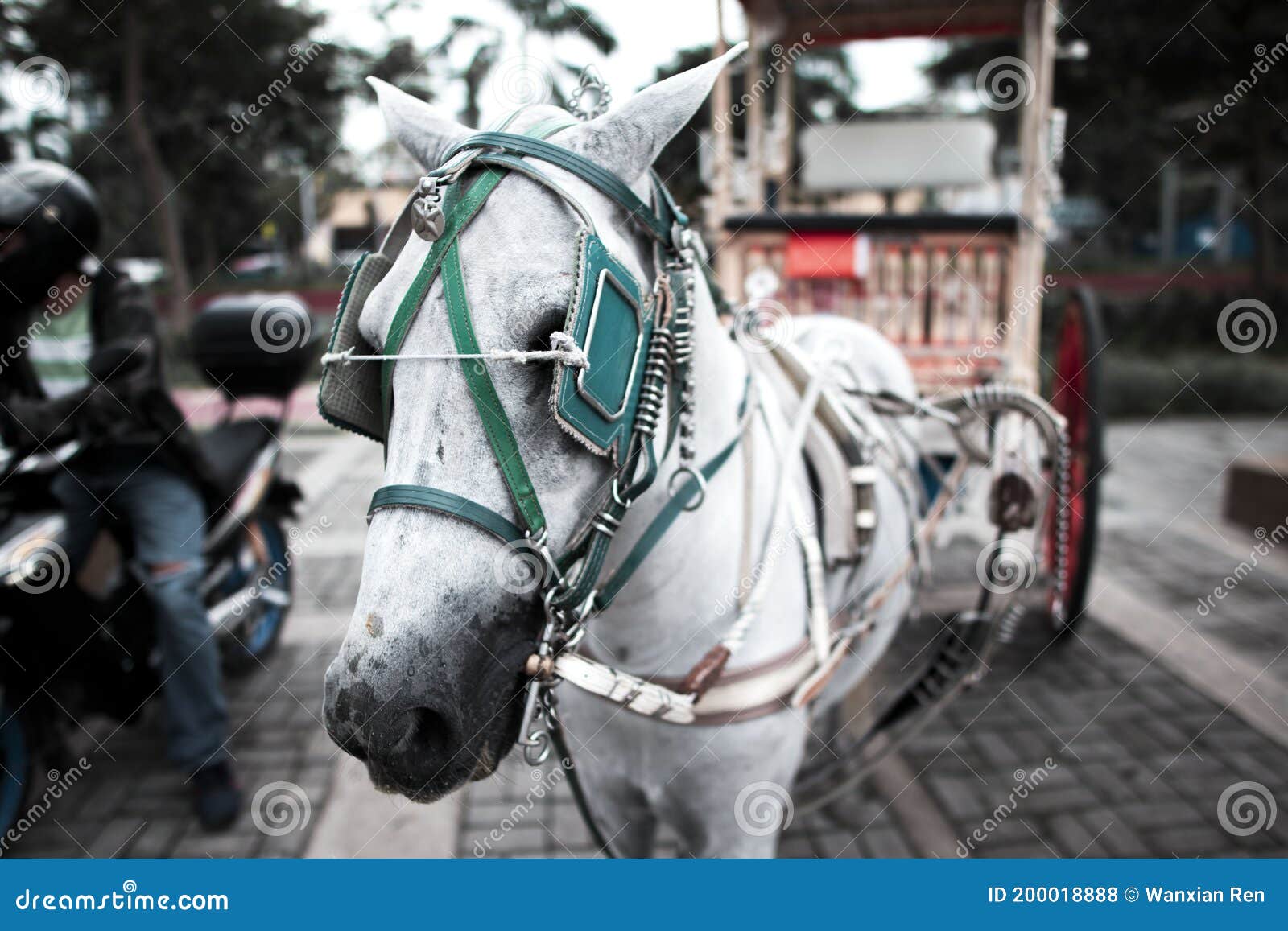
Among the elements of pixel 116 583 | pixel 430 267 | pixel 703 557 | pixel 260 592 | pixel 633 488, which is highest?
pixel 430 267

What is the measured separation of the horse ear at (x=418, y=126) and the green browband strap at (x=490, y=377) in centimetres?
15

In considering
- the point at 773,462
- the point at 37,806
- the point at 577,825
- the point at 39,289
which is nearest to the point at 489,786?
the point at 577,825

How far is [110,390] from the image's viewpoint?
2.86 metres

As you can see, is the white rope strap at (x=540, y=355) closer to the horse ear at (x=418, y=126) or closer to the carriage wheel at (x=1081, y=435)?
the horse ear at (x=418, y=126)

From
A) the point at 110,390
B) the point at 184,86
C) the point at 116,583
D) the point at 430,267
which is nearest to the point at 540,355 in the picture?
the point at 430,267

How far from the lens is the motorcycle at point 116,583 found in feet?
9.29

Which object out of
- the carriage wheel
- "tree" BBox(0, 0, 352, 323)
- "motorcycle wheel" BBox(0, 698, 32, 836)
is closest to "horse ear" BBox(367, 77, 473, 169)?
"motorcycle wheel" BBox(0, 698, 32, 836)

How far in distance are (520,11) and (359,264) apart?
4.56m

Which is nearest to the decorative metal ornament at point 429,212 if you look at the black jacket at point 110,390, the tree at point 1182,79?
the black jacket at point 110,390

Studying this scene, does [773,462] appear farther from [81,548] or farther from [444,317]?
[81,548]

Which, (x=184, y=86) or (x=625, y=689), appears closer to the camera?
(x=625, y=689)

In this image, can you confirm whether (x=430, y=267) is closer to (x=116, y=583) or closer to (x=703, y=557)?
(x=703, y=557)

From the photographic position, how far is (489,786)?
3.30 meters

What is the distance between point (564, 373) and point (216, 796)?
2.83 metres
